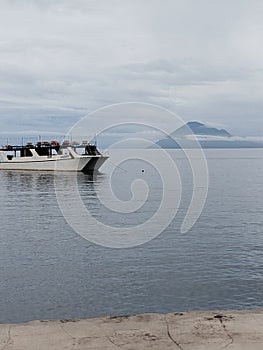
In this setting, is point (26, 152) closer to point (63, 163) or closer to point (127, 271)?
point (63, 163)

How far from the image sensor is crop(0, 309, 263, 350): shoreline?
755 cm

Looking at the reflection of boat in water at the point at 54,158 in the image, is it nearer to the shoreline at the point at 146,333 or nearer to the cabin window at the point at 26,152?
the cabin window at the point at 26,152

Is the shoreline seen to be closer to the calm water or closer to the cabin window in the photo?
the calm water

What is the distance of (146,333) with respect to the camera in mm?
8094

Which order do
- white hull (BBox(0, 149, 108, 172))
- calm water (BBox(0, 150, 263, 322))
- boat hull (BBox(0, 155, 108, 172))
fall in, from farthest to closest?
boat hull (BBox(0, 155, 108, 172))
white hull (BBox(0, 149, 108, 172))
calm water (BBox(0, 150, 263, 322))

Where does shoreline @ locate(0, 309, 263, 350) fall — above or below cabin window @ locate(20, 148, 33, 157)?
below

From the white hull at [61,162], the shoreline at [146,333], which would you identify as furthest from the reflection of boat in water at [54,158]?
the shoreline at [146,333]

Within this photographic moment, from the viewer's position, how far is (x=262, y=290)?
15.0m

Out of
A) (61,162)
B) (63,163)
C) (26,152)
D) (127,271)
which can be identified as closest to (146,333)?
(127,271)

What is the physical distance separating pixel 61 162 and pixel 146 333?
79.0m

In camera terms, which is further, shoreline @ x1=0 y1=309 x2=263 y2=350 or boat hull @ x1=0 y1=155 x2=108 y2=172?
boat hull @ x1=0 y1=155 x2=108 y2=172

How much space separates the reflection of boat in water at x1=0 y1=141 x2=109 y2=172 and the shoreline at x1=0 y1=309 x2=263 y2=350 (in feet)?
242

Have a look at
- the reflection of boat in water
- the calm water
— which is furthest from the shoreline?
the reflection of boat in water

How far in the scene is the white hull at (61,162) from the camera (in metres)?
83.1
